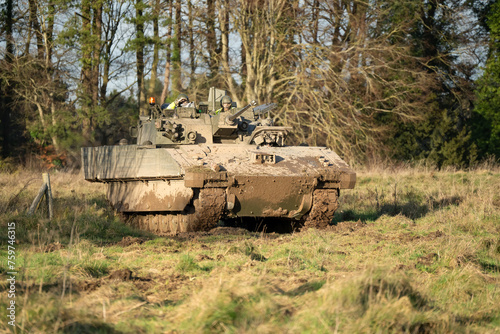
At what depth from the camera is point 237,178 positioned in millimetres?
9594

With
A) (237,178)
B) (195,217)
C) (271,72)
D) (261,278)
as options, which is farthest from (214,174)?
(271,72)

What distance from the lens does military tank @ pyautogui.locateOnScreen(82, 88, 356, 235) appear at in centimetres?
966

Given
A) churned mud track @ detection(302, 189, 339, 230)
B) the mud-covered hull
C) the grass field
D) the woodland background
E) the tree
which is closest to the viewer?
the grass field

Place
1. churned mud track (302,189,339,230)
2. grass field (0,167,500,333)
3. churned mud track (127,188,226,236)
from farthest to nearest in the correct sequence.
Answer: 1. churned mud track (302,189,339,230)
2. churned mud track (127,188,226,236)
3. grass field (0,167,500,333)

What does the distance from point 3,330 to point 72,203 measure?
9.30 meters

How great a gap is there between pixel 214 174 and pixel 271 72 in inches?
558

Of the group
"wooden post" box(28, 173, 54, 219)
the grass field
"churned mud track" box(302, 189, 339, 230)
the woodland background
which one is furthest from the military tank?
the woodland background

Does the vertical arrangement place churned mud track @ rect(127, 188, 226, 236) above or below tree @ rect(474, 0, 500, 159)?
below

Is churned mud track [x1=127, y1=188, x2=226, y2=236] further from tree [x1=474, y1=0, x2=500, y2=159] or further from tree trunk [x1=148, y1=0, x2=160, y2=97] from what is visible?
tree [x1=474, y1=0, x2=500, y2=159]

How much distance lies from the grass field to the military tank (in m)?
0.47

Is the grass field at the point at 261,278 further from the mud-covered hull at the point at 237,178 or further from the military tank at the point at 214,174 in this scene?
the mud-covered hull at the point at 237,178

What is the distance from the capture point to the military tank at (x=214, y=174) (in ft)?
31.7

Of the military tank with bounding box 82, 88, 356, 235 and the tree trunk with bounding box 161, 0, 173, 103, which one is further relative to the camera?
the tree trunk with bounding box 161, 0, 173, 103

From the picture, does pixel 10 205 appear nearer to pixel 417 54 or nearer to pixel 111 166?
pixel 111 166
